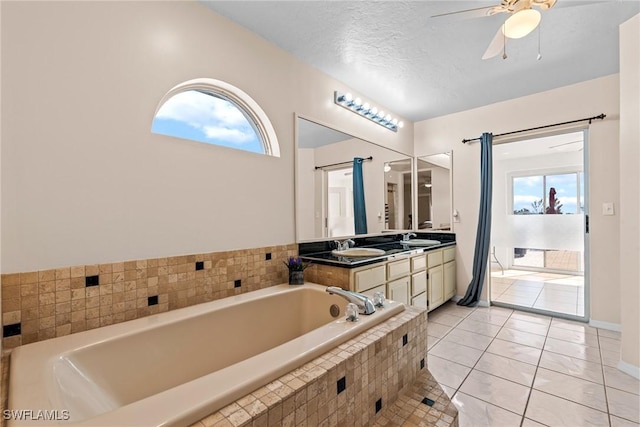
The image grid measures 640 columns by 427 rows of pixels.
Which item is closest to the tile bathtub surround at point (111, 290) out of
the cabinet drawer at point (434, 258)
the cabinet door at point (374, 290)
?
the cabinet door at point (374, 290)

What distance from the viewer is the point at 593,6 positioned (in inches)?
69.7

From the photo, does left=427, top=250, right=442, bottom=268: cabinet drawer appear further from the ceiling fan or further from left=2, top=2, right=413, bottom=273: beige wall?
the ceiling fan

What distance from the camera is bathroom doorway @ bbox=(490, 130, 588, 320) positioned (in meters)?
3.22

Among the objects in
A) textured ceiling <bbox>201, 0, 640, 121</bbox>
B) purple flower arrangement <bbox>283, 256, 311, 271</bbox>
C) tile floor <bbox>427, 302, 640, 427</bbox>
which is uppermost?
textured ceiling <bbox>201, 0, 640, 121</bbox>

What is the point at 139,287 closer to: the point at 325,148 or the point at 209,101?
the point at 209,101

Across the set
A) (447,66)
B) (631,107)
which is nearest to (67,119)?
(447,66)

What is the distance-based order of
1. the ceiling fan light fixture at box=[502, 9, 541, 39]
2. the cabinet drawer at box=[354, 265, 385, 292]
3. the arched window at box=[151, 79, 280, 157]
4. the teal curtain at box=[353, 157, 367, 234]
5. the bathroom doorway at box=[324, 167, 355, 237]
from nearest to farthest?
the ceiling fan light fixture at box=[502, 9, 541, 39]
the arched window at box=[151, 79, 280, 157]
the cabinet drawer at box=[354, 265, 385, 292]
the bathroom doorway at box=[324, 167, 355, 237]
the teal curtain at box=[353, 157, 367, 234]

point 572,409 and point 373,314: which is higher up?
point 373,314

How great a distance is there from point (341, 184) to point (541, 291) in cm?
341

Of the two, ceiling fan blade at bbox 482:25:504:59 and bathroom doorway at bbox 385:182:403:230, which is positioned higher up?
ceiling fan blade at bbox 482:25:504:59

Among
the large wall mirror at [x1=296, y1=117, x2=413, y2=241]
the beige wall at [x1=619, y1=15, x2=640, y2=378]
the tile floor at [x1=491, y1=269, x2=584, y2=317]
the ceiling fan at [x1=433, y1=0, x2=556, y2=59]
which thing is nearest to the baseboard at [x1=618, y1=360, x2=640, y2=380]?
the beige wall at [x1=619, y1=15, x2=640, y2=378]

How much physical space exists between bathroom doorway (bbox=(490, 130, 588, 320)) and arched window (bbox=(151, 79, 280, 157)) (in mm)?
3244

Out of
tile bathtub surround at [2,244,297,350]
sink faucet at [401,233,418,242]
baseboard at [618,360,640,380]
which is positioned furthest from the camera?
sink faucet at [401,233,418,242]

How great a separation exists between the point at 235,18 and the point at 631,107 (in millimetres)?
2889
